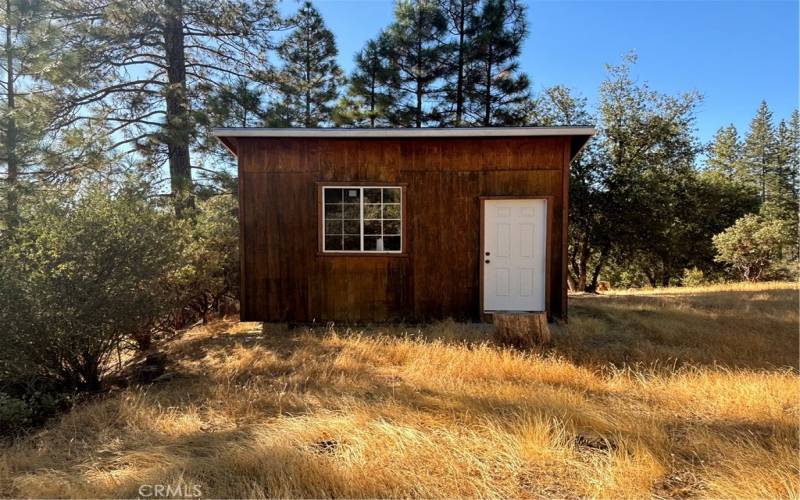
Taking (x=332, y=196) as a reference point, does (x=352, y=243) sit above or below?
below

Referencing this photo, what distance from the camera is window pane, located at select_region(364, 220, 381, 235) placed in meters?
6.63

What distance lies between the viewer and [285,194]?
21.7 feet

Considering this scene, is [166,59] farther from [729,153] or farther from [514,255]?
[729,153]

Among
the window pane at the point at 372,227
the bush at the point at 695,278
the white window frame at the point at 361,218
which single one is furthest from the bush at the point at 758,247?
the window pane at the point at 372,227

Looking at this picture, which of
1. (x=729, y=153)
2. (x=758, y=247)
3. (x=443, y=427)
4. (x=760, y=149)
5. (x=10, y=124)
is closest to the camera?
(x=443, y=427)

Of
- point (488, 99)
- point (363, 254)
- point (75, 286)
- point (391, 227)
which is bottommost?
point (75, 286)

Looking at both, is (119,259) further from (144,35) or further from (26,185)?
(144,35)

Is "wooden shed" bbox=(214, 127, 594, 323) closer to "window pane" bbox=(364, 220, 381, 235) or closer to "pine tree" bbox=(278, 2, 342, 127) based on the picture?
"window pane" bbox=(364, 220, 381, 235)

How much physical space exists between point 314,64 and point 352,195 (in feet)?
31.0

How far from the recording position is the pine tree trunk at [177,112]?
30.7ft

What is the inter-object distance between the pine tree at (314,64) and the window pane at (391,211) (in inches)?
271

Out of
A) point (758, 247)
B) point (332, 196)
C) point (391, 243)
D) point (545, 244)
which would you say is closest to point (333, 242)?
point (332, 196)

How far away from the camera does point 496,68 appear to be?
44.5 ft

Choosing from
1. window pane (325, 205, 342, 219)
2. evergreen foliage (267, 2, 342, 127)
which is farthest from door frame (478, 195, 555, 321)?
evergreen foliage (267, 2, 342, 127)
